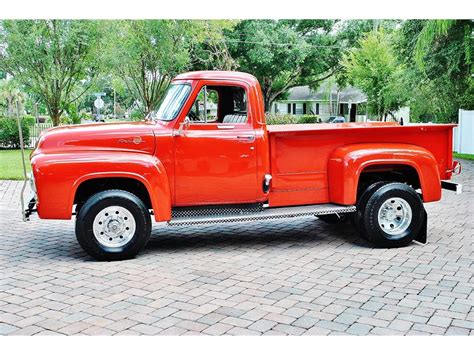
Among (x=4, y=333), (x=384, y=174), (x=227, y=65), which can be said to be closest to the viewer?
(x=4, y=333)

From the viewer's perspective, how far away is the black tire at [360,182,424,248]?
271 inches

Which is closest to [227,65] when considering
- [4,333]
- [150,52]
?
[150,52]

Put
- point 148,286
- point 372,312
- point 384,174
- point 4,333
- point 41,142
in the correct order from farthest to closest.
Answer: point 384,174
point 41,142
point 148,286
point 372,312
point 4,333

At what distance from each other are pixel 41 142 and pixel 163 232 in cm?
211

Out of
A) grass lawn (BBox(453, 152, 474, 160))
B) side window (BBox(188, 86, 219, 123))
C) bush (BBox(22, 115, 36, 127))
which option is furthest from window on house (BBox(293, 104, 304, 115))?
side window (BBox(188, 86, 219, 123))

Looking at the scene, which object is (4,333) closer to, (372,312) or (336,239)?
(372,312)

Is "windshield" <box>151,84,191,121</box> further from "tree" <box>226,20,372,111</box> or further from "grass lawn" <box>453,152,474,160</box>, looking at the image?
"grass lawn" <box>453,152,474,160</box>

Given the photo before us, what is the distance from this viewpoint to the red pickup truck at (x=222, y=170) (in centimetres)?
627

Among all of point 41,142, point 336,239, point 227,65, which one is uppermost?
point 227,65

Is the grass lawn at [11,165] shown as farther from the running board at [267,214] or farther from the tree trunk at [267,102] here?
the tree trunk at [267,102]

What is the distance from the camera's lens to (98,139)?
6.46 m

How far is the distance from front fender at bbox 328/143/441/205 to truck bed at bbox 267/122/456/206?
105 mm

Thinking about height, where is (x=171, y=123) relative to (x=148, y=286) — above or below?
above

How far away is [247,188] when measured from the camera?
6785mm
